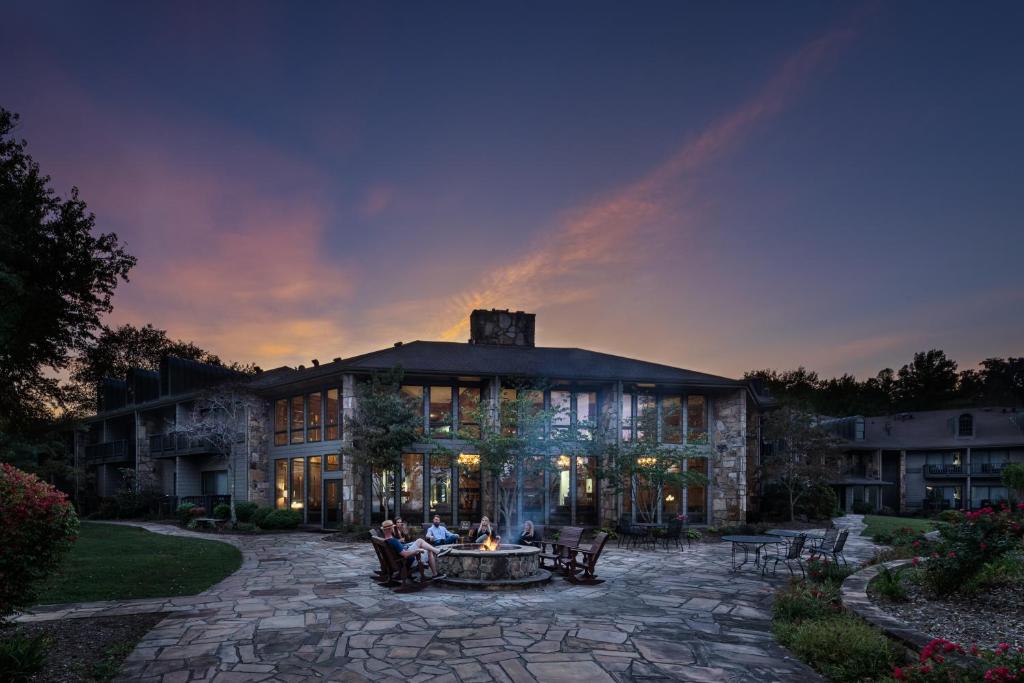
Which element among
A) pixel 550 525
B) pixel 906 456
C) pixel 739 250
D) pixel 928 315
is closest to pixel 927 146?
pixel 739 250

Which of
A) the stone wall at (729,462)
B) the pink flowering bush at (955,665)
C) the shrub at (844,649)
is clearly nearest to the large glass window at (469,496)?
the stone wall at (729,462)

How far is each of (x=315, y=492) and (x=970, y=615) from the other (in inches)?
804

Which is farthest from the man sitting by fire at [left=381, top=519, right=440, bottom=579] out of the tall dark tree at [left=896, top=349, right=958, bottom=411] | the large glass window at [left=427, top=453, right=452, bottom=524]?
the tall dark tree at [left=896, top=349, right=958, bottom=411]

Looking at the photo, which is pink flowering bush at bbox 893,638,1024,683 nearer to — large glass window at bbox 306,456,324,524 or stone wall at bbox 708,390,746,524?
stone wall at bbox 708,390,746,524

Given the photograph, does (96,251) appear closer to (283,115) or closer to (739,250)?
(283,115)

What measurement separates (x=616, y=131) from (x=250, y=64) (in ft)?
29.4

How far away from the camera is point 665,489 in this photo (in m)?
23.1

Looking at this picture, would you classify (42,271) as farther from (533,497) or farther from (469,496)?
(533,497)

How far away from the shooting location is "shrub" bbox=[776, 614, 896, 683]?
19.3ft

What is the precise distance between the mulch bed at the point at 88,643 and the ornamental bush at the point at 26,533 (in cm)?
78

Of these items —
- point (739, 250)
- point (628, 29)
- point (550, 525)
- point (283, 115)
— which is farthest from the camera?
point (550, 525)

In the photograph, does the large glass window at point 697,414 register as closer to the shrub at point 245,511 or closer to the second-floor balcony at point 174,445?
the shrub at point 245,511

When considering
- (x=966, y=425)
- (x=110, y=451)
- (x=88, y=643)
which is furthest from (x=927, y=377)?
(x=88, y=643)

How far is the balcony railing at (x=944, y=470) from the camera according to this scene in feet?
123
